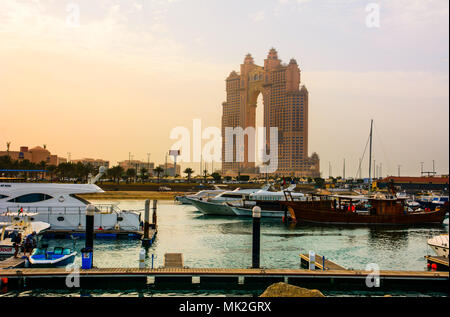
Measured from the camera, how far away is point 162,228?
39000mm

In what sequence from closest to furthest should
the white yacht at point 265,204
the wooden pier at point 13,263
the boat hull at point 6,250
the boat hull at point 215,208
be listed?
the wooden pier at point 13,263
the boat hull at point 6,250
the white yacht at point 265,204
the boat hull at point 215,208

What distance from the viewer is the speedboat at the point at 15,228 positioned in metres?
22.6

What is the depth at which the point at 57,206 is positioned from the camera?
3198 cm

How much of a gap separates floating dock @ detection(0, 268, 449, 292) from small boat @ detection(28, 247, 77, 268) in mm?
1456

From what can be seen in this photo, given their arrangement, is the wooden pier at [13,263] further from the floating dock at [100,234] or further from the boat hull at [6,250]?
the floating dock at [100,234]

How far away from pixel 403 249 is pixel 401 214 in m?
17.5

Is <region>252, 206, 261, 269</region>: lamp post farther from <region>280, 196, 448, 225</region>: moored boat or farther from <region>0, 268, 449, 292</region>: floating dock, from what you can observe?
<region>280, 196, 448, 225</region>: moored boat

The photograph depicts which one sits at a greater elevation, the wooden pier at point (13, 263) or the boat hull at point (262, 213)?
the wooden pier at point (13, 263)

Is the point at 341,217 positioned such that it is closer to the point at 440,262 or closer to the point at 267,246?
the point at 267,246

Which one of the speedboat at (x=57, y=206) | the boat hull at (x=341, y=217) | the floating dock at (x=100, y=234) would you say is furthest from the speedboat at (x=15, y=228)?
the boat hull at (x=341, y=217)

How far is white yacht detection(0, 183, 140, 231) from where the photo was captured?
31391 millimetres
